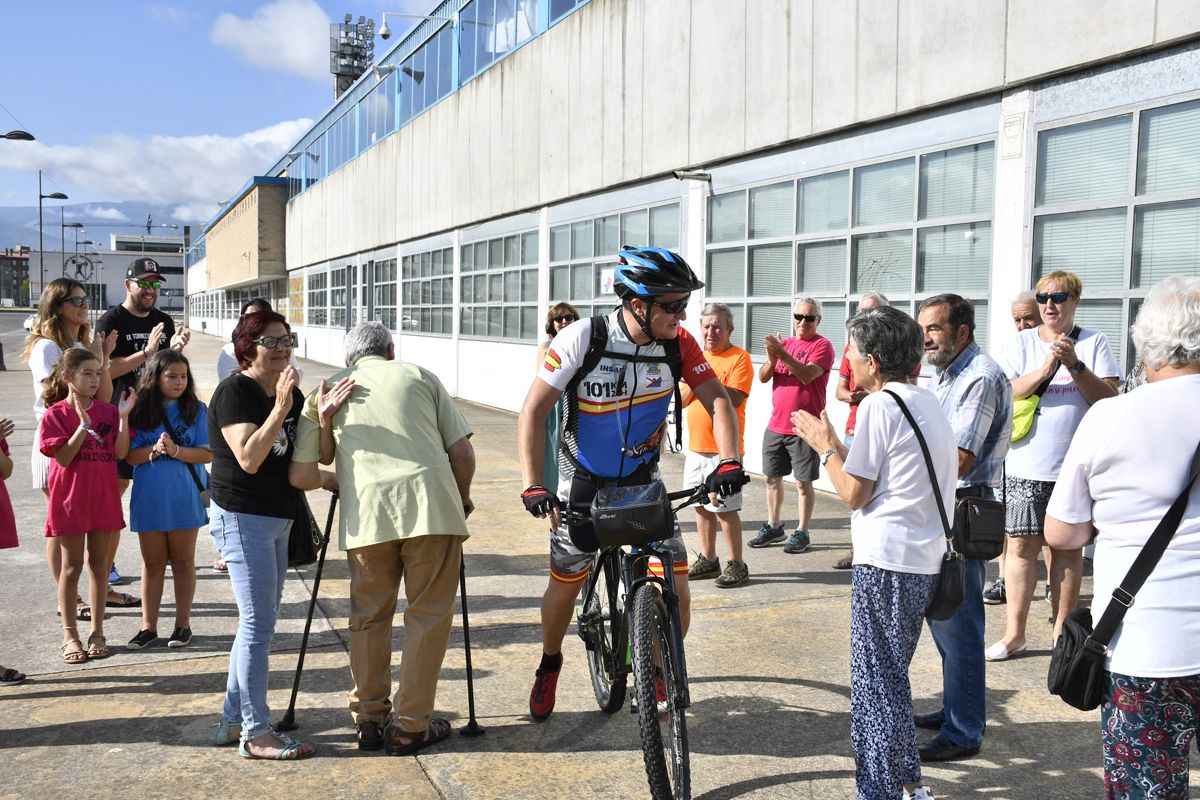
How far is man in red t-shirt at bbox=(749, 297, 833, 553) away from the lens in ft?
24.7

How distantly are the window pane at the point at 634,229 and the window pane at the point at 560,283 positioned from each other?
1.88 meters

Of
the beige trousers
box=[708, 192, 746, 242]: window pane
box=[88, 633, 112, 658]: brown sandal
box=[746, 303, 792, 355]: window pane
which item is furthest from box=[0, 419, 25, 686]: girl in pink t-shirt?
box=[708, 192, 746, 242]: window pane

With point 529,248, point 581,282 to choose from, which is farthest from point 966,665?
point 529,248

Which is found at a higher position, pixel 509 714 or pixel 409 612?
pixel 409 612

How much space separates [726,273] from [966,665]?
8579 millimetres

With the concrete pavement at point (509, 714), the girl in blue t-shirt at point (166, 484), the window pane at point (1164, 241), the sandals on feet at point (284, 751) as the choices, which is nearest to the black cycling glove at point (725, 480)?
the concrete pavement at point (509, 714)

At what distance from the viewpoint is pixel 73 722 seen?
14.0ft

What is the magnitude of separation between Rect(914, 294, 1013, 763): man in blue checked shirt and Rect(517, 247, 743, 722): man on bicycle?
90 cm

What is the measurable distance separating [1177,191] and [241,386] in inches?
241

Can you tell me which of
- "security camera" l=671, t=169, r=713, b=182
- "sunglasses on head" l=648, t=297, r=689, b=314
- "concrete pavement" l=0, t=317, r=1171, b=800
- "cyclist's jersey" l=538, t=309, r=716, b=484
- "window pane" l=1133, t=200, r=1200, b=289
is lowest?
"concrete pavement" l=0, t=317, r=1171, b=800

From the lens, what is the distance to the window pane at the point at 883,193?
30.6ft

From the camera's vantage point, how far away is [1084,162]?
761 cm

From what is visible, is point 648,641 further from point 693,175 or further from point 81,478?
point 693,175

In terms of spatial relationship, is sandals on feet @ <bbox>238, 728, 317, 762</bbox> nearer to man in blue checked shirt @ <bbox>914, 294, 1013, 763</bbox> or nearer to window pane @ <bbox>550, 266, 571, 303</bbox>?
man in blue checked shirt @ <bbox>914, 294, 1013, 763</bbox>
